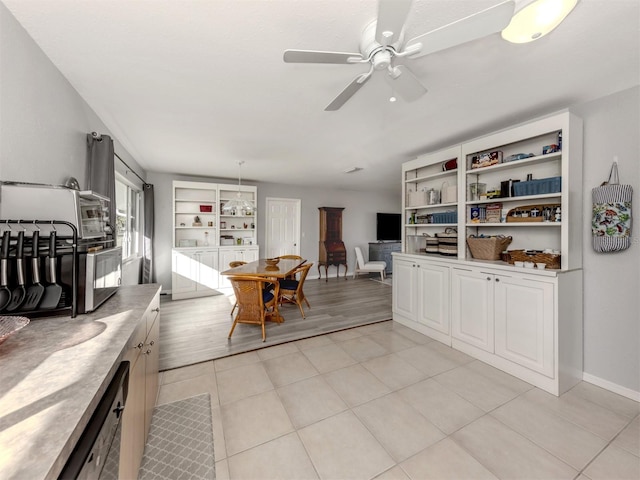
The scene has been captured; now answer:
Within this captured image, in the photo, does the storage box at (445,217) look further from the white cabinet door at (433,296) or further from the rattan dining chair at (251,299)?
the rattan dining chair at (251,299)

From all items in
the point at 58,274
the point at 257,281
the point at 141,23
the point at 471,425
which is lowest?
the point at 471,425

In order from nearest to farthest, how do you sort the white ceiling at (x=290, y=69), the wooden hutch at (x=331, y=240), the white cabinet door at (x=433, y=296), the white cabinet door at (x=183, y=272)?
the white ceiling at (x=290, y=69) → the white cabinet door at (x=433, y=296) → the white cabinet door at (x=183, y=272) → the wooden hutch at (x=331, y=240)

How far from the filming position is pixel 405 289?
11.2ft

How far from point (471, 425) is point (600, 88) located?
2.75 metres

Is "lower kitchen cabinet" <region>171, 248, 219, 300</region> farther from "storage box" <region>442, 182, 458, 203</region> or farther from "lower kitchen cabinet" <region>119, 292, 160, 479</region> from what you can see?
"storage box" <region>442, 182, 458, 203</region>

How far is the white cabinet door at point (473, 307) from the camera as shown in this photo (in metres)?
2.47

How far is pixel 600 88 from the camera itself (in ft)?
6.56

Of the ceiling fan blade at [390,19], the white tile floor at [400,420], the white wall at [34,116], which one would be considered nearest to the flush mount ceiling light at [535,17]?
the ceiling fan blade at [390,19]

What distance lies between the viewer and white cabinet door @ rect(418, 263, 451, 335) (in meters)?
2.88

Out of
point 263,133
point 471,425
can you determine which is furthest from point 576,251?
point 263,133

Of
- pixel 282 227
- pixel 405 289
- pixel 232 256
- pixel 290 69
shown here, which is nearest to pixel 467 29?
pixel 290 69

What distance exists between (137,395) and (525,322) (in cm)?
286

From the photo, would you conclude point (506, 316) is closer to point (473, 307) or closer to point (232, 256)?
point (473, 307)

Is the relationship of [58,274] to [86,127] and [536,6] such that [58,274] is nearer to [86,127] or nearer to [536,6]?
[86,127]
